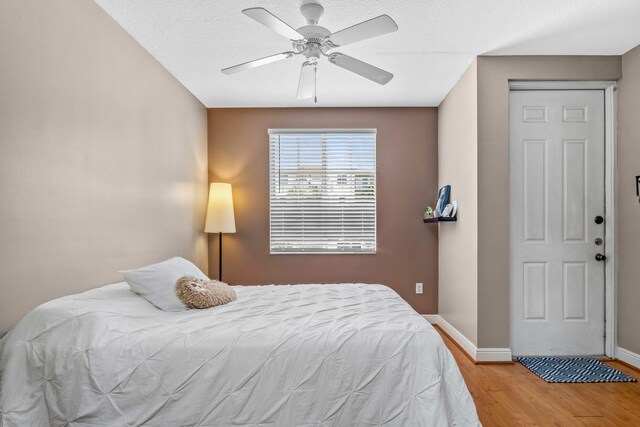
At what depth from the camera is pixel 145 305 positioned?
81.3 inches

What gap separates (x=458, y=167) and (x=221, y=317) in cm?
268

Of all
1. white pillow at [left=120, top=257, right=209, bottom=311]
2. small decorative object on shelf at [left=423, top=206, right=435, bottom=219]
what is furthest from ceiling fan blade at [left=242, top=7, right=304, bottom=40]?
A: small decorative object on shelf at [left=423, top=206, right=435, bottom=219]

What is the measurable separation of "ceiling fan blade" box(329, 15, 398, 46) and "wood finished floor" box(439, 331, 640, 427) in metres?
2.33

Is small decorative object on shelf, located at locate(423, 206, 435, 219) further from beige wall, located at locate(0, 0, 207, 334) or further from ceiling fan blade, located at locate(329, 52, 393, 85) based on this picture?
beige wall, located at locate(0, 0, 207, 334)

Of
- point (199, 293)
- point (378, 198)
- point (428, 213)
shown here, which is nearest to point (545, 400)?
point (428, 213)

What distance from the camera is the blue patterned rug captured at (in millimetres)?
2688

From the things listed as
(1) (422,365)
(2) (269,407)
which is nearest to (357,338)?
(1) (422,365)

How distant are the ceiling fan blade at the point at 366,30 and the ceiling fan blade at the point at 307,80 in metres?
0.34

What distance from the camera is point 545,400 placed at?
2.39 meters

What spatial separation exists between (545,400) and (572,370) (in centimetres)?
68

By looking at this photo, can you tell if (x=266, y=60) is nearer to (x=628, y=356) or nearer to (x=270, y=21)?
(x=270, y=21)

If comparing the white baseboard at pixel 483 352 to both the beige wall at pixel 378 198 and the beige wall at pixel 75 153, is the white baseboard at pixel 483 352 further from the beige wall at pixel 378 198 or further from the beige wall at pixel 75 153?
the beige wall at pixel 75 153

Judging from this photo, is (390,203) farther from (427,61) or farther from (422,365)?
(422,365)

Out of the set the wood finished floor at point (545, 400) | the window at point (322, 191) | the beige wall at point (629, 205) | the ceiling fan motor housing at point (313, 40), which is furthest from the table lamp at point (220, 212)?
the beige wall at point (629, 205)
